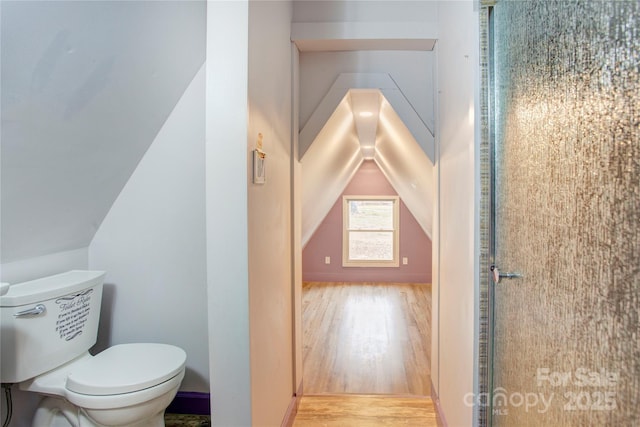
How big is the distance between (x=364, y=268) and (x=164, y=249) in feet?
14.9

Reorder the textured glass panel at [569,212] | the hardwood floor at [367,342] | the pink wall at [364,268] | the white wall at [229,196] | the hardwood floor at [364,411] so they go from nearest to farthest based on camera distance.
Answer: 1. the textured glass panel at [569,212]
2. the white wall at [229,196]
3. the hardwood floor at [364,411]
4. the hardwood floor at [367,342]
5. the pink wall at [364,268]

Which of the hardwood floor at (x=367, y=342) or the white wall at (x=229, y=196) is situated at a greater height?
the white wall at (x=229, y=196)

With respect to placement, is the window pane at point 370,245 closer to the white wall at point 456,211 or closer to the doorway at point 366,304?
the doorway at point 366,304

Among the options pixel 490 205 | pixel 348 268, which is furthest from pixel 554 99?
pixel 348 268

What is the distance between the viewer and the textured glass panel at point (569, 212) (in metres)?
0.58

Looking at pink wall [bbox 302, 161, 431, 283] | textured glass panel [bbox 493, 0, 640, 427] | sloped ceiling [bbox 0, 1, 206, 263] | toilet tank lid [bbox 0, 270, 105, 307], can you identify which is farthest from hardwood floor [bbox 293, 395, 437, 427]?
pink wall [bbox 302, 161, 431, 283]

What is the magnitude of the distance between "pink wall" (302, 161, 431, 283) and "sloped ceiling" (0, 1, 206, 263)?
446 centimetres

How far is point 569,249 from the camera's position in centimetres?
75

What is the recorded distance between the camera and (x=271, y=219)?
157cm

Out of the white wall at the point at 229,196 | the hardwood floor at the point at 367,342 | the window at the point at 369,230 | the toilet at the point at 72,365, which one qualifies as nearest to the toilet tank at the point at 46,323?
the toilet at the point at 72,365

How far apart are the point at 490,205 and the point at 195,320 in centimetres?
159

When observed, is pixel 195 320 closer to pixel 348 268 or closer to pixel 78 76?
pixel 78 76

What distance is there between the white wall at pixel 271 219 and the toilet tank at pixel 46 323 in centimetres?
88

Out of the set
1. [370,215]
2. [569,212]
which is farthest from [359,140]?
[569,212]
